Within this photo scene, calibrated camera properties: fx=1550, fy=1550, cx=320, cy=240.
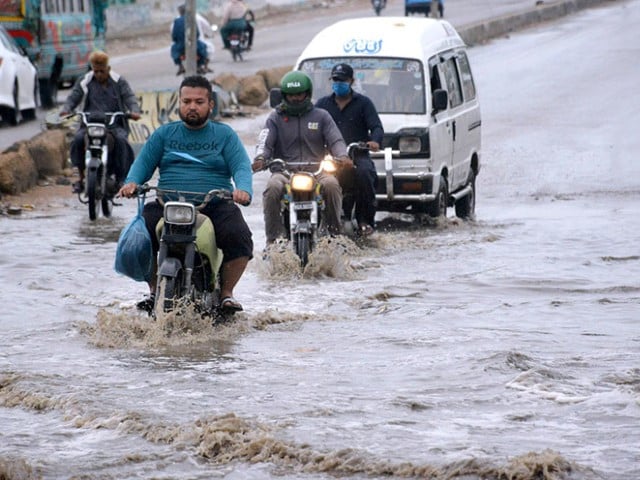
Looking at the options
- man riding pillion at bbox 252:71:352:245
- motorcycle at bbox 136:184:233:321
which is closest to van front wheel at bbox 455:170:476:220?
man riding pillion at bbox 252:71:352:245

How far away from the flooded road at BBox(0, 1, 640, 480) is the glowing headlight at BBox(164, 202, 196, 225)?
0.66 meters

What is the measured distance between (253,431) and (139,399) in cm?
94

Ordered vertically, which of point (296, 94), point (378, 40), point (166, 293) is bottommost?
point (166, 293)

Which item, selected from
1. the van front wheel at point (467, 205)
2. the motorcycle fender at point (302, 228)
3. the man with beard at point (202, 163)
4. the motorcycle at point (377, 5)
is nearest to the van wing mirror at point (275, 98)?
the motorcycle fender at point (302, 228)

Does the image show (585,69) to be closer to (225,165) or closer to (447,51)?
(447,51)

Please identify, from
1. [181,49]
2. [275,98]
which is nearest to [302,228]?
[275,98]

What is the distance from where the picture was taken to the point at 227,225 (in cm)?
931

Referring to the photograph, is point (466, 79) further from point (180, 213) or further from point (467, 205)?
point (180, 213)

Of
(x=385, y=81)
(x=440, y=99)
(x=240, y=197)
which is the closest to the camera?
(x=240, y=197)

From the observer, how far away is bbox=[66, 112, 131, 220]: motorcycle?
587 inches

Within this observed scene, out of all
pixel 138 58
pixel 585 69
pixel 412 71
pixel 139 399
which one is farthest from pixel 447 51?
pixel 138 58

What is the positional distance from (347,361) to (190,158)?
65.8 inches

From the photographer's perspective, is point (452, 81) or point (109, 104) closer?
point (109, 104)

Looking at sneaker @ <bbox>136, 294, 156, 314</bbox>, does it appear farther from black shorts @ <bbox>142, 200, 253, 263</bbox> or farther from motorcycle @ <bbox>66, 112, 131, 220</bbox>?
motorcycle @ <bbox>66, 112, 131, 220</bbox>
